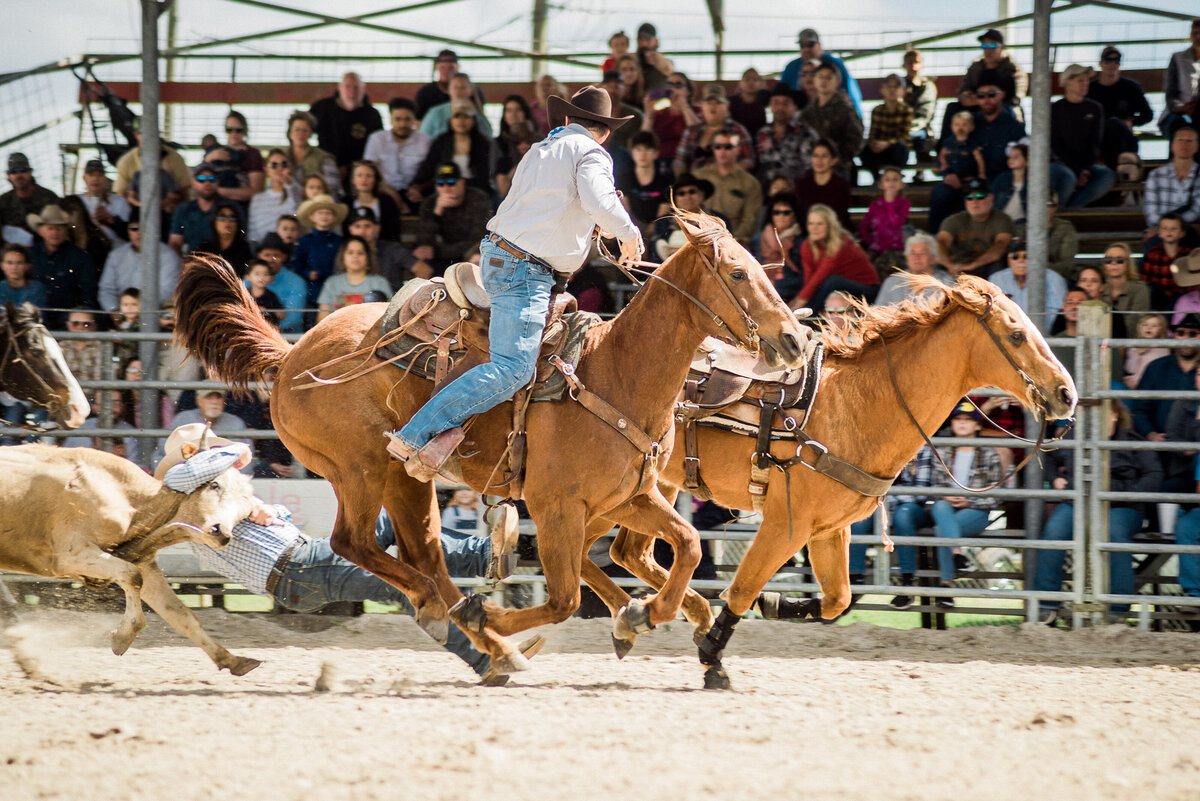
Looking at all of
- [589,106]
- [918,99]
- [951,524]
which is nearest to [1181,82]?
[918,99]

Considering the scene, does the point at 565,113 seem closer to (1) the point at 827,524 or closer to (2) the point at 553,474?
(2) the point at 553,474

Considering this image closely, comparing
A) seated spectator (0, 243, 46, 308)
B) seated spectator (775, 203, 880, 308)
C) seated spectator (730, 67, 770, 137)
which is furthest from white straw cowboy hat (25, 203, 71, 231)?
seated spectator (775, 203, 880, 308)

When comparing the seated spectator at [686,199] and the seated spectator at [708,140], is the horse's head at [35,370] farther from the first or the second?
the seated spectator at [708,140]

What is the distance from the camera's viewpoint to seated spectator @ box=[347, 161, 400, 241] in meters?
9.27

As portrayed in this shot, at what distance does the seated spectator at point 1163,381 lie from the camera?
731cm

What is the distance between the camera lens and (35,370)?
680 cm

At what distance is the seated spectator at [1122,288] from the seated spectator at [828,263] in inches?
58.7

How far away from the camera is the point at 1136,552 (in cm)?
715

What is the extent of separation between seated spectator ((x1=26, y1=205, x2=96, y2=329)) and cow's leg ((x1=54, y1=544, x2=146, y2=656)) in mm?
3899

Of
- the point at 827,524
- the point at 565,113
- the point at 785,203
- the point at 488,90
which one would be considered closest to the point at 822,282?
the point at 785,203

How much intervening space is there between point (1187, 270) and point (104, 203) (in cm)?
824

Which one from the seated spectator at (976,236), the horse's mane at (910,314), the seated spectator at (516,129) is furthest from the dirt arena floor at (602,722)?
the seated spectator at (516,129)

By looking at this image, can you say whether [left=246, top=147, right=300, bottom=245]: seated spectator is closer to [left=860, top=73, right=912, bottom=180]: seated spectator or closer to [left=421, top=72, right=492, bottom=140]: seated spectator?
[left=421, top=72, right=492, bottom=140]: seated spectator

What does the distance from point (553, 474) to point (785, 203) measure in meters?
4.41
